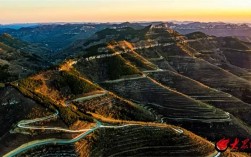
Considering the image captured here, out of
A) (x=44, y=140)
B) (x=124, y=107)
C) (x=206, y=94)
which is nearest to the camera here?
(x=44, y=140)

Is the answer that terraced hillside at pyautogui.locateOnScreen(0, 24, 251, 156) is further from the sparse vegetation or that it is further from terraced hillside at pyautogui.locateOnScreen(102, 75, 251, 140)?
the sparse vegetation

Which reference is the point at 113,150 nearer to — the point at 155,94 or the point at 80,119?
the point at 80,119

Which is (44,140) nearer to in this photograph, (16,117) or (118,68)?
(16,117)

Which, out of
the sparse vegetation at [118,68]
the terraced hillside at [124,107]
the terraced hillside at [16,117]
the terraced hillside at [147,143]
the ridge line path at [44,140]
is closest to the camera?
the ridge line path at [44,140]

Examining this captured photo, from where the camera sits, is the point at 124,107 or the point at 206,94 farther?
the point at 206,94

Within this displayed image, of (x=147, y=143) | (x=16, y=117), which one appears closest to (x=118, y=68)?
(x=16, y=117)

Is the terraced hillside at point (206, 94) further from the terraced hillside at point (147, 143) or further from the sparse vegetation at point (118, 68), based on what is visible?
the terraced hillside at point (147, 143)

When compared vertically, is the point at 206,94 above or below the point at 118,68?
below

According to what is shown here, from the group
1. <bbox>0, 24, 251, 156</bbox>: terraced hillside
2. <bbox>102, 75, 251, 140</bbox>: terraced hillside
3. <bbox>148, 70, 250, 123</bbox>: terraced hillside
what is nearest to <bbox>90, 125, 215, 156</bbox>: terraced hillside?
<bbox>0, 24, 251, 156</bbox>: terraced hillside

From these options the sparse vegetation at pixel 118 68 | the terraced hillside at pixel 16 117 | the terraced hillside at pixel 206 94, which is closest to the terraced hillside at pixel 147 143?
the terraced hillside at pixel 16 117

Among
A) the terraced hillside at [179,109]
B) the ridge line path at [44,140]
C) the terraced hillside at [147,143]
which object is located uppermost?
the ridge line path at [44,140]

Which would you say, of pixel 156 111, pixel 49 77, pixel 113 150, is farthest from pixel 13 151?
pixel 156 111
